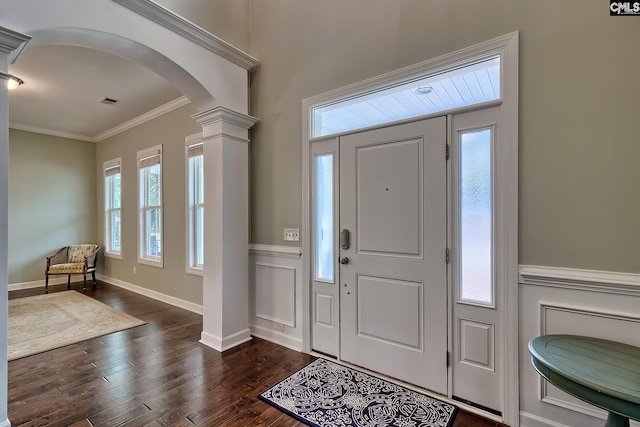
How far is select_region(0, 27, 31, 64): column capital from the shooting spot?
169 cm

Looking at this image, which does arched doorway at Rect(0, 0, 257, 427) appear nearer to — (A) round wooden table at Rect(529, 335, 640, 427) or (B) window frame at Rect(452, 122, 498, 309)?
(B) window frame at Rect(452, 122, 498, 309)

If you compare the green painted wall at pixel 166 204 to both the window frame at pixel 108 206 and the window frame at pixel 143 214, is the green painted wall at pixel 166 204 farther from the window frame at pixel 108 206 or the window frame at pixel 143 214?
the window frame at pixel 108 206

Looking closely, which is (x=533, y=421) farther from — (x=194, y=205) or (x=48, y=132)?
(x=48, y=132)

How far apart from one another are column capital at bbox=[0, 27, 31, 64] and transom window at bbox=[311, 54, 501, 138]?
2.02m

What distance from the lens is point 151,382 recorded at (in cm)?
238

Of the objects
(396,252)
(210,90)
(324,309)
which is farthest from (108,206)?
(396,252)

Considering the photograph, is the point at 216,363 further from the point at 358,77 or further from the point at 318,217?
the point at 358,77

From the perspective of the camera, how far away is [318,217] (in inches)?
112

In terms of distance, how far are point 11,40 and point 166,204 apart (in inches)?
124

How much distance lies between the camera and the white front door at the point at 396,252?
2193mm

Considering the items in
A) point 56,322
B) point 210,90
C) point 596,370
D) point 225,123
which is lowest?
point 56,322

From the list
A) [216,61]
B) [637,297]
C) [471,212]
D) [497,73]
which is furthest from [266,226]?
[637,297]

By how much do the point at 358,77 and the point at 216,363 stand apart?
2.82 meters

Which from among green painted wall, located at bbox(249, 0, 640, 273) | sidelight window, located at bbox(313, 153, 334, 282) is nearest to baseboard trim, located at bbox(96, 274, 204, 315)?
sidelight window, located at bbox(313, 153, 334, 282)
